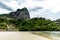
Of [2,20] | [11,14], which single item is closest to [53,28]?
[2,20]

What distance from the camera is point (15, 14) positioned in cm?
16762

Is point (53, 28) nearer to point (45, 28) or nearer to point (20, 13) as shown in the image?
point (45, 28)

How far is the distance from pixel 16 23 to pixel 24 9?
51825mm

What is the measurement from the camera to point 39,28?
91688mm

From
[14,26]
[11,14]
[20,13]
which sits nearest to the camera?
[14,26]

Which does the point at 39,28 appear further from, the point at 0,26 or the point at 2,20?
the point at 2,20

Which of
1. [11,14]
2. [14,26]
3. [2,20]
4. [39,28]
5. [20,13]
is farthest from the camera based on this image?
[11,14]

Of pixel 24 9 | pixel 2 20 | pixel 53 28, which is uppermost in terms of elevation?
pixel 24 9

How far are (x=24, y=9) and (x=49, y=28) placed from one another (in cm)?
7597

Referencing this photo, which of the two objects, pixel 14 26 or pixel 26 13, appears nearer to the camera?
pixel 14 26

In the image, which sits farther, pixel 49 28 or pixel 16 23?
pixel 16 23

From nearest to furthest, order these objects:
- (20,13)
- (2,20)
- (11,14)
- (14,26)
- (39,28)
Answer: (39,28) < (14,26) < (2,20) < (20,13) < (11,14)

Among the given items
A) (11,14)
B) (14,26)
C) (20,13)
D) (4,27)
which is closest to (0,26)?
(4,27)

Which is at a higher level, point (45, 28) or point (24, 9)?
point (24, 9)
